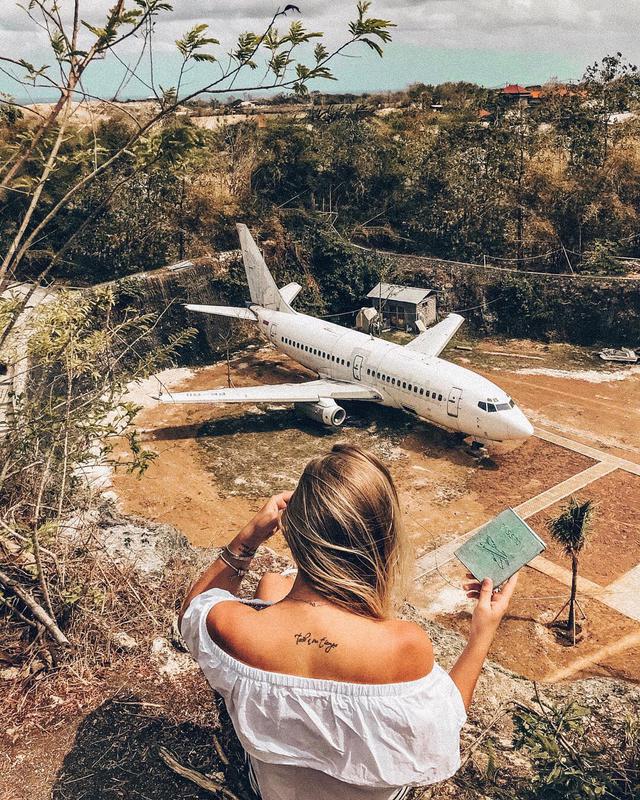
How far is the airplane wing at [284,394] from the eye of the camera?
28875 mm

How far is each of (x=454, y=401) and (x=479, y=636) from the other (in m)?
22.4

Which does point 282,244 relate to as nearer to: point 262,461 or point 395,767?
point 262,461

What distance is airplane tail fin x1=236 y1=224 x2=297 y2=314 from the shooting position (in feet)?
114

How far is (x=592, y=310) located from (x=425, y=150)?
19455mm

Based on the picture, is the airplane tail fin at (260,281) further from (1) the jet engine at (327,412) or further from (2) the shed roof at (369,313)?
(1) the jet engine at (327,412)

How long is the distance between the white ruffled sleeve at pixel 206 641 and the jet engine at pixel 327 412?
24.7 metres

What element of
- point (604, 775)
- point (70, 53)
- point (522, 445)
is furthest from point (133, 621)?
point (522, 445)

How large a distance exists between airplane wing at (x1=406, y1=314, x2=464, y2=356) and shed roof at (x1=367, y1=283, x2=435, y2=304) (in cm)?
560

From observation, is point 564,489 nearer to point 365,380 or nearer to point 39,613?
point 365,380

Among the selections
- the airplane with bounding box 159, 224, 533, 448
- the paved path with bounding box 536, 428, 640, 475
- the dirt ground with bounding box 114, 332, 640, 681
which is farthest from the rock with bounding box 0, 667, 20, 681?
the paved path with bounding box 536, 428, 640, 475

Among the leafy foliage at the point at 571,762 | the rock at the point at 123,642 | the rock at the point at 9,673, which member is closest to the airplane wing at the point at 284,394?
the rock at the point at 123,642

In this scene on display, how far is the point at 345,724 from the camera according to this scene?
146 inches

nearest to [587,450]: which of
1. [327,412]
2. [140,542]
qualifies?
[327,412]

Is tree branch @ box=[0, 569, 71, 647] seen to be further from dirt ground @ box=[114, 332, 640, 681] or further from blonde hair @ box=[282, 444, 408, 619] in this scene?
dirt ground @ box=[114, 332, 640, 681]
